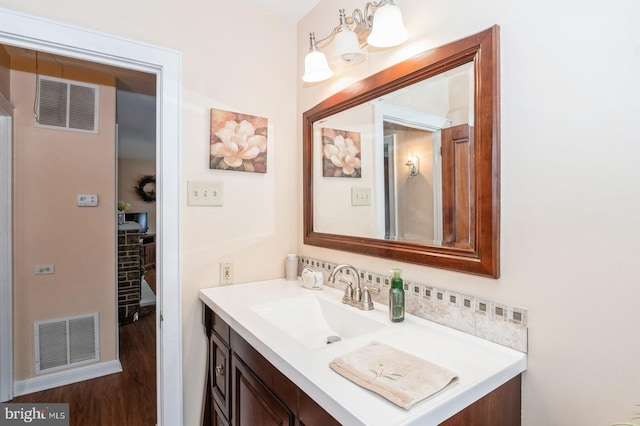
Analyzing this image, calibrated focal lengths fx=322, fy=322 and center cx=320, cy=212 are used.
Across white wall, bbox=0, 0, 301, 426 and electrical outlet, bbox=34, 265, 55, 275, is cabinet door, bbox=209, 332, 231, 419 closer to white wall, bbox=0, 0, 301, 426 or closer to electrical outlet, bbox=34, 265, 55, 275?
white wall, bbox=0, 0, 301, 426

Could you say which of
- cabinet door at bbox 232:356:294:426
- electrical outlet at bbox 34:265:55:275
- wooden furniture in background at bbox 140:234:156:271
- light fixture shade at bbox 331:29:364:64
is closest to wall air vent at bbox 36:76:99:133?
electrical outlet at bbox 34:265:55:275

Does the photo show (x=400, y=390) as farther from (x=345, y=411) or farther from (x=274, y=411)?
(x=274, y=411)

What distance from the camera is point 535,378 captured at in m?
0.87

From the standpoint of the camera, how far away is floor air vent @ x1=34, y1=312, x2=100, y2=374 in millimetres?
2486

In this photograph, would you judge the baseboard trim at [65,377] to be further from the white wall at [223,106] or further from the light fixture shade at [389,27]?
the light fixture shade at [389,27]

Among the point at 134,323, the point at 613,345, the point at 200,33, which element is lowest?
the point at 134,323

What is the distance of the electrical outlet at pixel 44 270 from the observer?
247 centimetres

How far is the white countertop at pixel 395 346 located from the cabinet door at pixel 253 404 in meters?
0.14

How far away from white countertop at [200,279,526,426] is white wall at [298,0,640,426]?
0.13m

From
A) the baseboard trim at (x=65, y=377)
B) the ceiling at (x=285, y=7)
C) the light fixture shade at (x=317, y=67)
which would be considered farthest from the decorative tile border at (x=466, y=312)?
the baseboard trim at (x=65, y=377)

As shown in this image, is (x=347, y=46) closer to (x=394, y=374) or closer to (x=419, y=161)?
(x=419, y=161)

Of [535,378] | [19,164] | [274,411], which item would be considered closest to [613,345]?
[535,378]

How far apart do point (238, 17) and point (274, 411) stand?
1.81 metres

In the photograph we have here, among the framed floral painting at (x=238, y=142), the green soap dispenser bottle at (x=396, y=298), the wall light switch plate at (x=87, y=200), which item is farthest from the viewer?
the wall light switch plate at (x=87, y=200)
